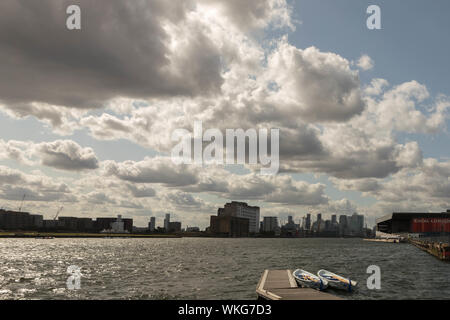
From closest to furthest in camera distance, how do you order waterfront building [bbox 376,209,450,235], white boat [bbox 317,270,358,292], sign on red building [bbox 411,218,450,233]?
white boat [bbox 317,270,358,292], sign on red building [bbox 411,218,450,233], waterfront building [bbox 376,209,450,235]

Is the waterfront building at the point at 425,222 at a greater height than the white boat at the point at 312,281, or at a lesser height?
greater

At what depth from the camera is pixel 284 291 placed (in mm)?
41219

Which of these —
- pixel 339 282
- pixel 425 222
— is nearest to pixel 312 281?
pixel 339 282

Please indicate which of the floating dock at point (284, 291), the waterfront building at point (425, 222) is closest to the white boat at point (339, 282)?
the floating dock at point (284, 291)

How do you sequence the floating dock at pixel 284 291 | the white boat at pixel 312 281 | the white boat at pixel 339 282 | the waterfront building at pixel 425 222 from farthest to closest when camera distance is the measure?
the waterfront building at pixel 425 222, the white boat at pixel 339 282, the white boat at pixel 312 281, the floating dock at pixel 284 291

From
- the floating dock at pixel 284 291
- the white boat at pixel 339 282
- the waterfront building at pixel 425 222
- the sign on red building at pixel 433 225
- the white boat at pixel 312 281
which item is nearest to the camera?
the floating dock at pixel 284 291

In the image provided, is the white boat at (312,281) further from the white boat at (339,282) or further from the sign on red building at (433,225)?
the sign on red building at (433,225)

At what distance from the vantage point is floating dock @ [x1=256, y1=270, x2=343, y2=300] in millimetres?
37781

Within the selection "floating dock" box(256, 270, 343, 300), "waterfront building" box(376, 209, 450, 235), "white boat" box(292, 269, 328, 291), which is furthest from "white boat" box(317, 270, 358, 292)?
"waterfront building" box(376, 209, 450, 235)

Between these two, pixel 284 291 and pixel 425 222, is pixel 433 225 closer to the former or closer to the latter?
pixel 425 222

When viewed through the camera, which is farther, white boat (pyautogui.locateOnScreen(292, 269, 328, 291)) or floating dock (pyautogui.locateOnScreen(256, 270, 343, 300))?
white boat (pyautogui.locateOnScreen(292, 269, 328, 291))

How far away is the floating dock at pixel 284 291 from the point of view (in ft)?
124

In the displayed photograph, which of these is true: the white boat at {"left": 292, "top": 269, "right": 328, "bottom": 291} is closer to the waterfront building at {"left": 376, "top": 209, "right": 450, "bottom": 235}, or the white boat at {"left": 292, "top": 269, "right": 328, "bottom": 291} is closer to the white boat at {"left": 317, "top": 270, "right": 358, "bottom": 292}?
the white boat at {"left": 317, "top": 270, "right": 358, "bottom": 292}
